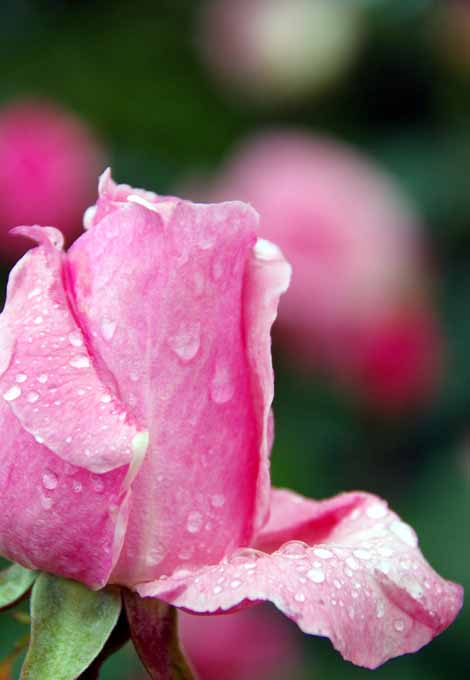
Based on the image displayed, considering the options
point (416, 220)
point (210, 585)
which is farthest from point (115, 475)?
point (416, 220)

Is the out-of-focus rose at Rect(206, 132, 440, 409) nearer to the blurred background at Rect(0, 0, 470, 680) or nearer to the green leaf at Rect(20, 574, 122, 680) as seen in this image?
the blurred background at Rect(0, 0, 470, 680)

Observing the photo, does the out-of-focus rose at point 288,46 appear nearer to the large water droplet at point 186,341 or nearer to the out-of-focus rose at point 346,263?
the out-of-focus rose at point 346,263

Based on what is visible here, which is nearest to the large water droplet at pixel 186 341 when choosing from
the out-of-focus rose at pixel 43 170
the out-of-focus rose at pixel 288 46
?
the out-of-focus rose at pixel 43 170

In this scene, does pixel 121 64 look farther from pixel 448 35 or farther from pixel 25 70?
pixel 448 35

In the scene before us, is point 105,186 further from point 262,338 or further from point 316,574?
point 316,574

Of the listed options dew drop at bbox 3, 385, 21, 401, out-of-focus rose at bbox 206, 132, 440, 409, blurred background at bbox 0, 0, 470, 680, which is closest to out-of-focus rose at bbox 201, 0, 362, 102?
blurred background at bbox 0, 0, 470, 680
